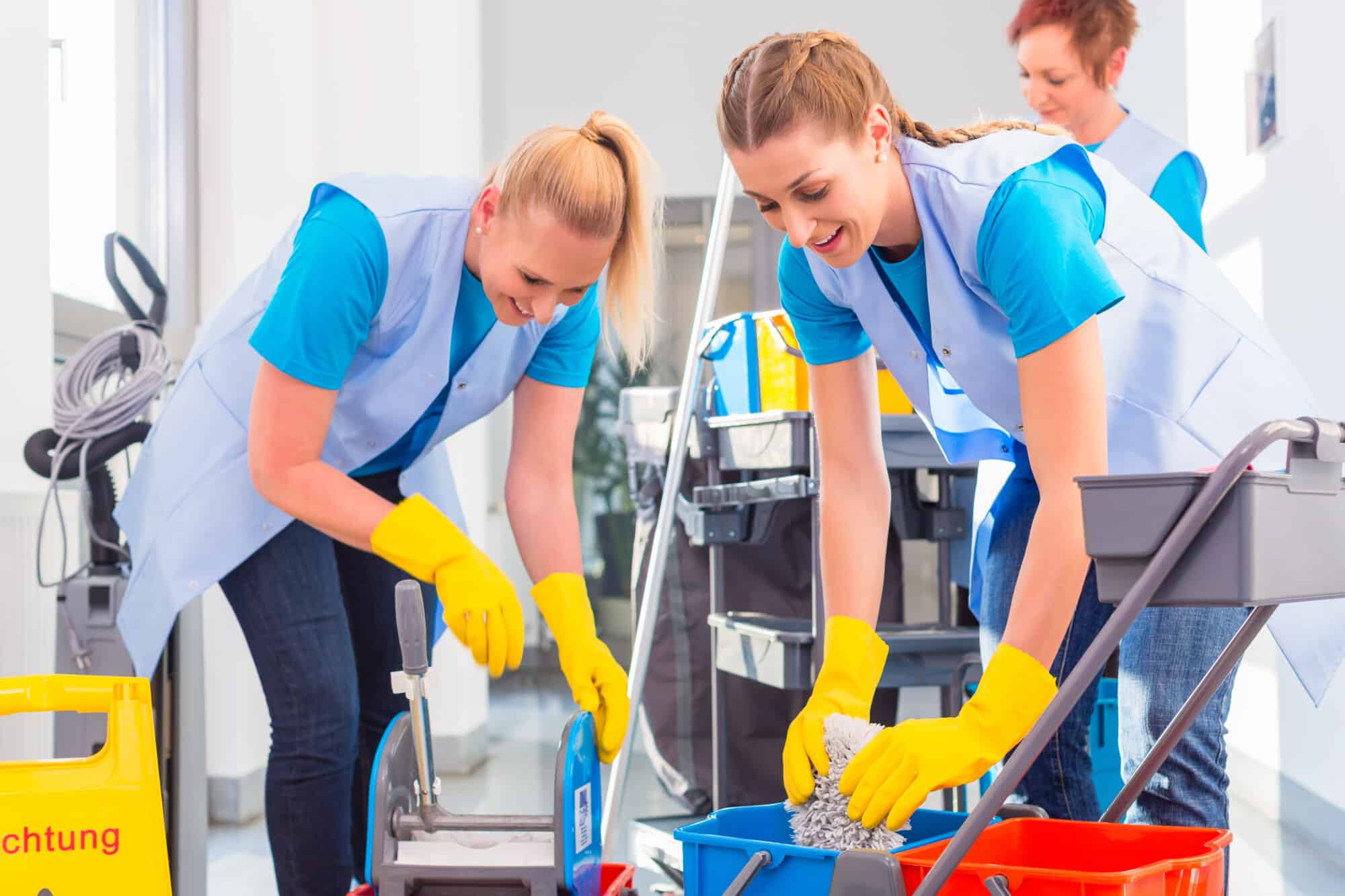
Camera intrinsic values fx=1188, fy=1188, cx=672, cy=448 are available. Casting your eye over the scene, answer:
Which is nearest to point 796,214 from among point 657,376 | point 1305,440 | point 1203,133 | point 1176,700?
point 1305,440

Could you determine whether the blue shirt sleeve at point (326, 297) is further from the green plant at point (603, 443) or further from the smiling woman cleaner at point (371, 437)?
the green plant at point (603, 443)

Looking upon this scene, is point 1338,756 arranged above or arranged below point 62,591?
below

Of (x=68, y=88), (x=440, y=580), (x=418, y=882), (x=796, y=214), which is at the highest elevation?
(x=68, y=88)

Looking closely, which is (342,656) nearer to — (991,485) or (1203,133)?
(991,485)

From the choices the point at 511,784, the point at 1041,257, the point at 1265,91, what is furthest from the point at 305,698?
the point at 1265,91

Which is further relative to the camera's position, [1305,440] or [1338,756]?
[1338,756]

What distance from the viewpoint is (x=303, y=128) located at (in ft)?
9.91

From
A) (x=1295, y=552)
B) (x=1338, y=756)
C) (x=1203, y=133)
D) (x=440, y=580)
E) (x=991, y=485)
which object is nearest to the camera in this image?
(x=1295, y=552)

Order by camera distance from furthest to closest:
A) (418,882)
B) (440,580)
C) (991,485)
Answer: (991,485), (440,580), (418,882)

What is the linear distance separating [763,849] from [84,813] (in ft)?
2.20

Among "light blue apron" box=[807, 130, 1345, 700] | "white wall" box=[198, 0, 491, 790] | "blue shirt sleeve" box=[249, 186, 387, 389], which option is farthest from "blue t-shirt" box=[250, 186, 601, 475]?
"white wall" box=[198, 0, 491, 790]

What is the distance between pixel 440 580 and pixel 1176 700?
747mm

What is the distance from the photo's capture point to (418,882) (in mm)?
1046

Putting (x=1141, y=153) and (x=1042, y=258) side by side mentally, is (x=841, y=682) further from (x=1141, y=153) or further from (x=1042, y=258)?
(x=1141, y=153)
